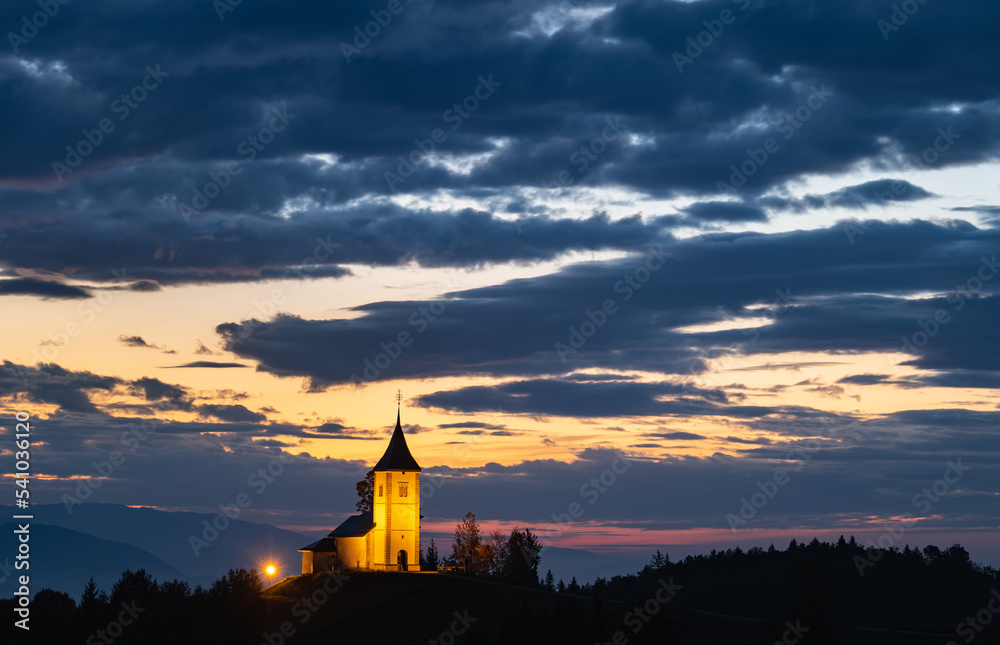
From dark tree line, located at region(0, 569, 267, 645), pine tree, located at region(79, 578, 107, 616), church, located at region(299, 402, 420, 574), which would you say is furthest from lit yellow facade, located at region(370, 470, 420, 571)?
pine tree, located at region(79, 578, 107, 616)

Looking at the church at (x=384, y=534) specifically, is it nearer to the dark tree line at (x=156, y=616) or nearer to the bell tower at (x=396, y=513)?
the bell tower at (x=396, y=513)

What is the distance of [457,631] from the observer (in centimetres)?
9131

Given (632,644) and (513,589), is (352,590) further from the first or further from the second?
(632,644)

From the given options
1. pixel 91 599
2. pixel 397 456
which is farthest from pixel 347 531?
pixel 91 599

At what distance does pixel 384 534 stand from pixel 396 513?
287 cm

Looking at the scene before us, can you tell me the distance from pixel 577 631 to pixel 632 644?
429 centimetres

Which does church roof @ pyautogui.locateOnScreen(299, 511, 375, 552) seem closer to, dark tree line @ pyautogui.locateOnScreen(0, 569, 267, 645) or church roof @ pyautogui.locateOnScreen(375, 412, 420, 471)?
church roof @ pyautogui.locateOnScreen(375, 412, 420, 471)

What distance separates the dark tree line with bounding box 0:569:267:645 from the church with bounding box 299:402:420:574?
66.6 ft

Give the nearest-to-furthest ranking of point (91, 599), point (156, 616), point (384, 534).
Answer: point (156, 616)
point (91, 599)
point (384, 534)

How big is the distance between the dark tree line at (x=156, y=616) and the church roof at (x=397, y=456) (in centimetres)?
2600

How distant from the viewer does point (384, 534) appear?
A: 13038 cm

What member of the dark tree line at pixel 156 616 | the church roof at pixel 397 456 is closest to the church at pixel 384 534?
the church roof at pixel 397 456

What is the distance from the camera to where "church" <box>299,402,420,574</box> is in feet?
426

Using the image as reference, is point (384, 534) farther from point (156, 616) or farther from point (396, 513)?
point (156, 616)
